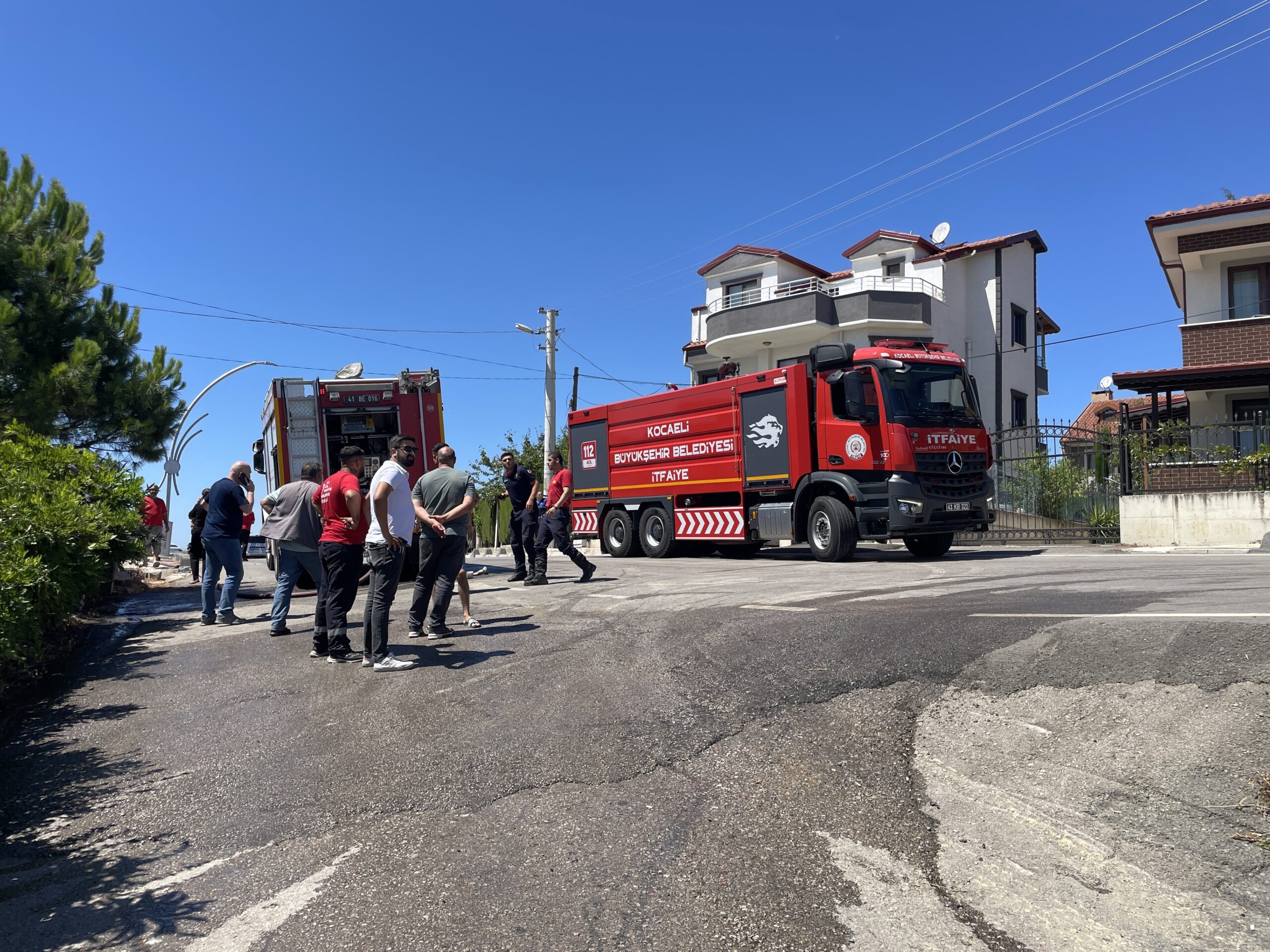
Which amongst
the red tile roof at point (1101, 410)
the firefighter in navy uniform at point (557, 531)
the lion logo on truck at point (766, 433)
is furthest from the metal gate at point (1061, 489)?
the firefighter in navy uniform at point (557, 531)

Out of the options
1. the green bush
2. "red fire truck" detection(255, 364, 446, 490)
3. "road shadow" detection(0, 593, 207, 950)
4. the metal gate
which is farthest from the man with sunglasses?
the metal gate

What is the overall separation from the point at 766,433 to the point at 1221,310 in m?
12.7

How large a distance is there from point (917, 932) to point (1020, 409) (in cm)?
3242

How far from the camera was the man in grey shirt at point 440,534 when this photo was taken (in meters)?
7.71

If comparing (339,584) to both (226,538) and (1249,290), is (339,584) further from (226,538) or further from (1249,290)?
(1249,290)

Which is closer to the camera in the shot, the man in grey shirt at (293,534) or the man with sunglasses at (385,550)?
the man with sunglasses at (385,550)

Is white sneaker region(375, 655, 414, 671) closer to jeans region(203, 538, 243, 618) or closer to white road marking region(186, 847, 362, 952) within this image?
white road marking region(186, 847, 362, 952)

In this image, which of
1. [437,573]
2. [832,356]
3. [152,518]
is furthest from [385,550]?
[152,518]

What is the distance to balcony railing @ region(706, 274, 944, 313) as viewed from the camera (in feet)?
93.6

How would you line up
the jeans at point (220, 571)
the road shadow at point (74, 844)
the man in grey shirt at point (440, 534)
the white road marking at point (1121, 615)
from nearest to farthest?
the road shadow at point (74, 844) < the white road marking at point (1121, 615) < the man in grey shirt at point (440, 534) < the jeans at point (220, 571)

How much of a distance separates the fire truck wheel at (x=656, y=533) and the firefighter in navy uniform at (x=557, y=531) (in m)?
5.37

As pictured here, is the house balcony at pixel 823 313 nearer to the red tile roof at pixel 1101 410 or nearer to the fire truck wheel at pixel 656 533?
the red tile roof at pixel 1101 410

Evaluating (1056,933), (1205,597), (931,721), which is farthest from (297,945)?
(1205,597)

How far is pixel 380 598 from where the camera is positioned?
22.5ft
